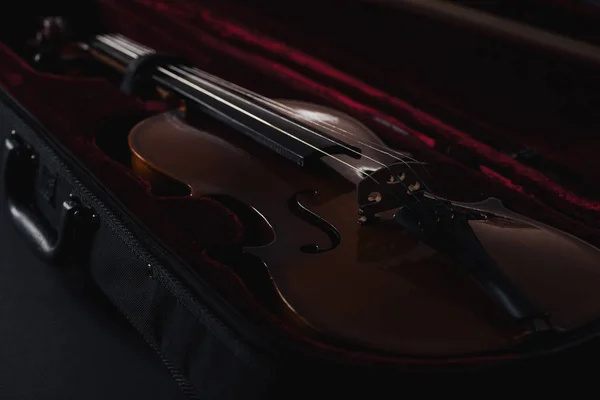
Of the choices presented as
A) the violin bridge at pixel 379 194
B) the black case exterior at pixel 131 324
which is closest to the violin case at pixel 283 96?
the black case exterior at pixel 131 324

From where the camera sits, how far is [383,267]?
74 centimetres

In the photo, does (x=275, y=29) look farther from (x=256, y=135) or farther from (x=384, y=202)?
(x=384, y=202)

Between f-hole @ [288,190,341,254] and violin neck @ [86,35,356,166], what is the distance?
0.17 ft

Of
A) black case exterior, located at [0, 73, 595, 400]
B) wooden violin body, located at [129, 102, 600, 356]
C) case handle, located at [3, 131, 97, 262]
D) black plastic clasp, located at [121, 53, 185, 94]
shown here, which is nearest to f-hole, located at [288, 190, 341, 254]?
wooden violin body, located at [129, 102, 600, 356]

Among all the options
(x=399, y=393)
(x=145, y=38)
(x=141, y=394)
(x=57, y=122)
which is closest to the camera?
(x=399, y=393)

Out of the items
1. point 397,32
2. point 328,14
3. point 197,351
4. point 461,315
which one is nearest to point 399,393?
point 461,315

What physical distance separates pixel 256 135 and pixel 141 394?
42 centimetres

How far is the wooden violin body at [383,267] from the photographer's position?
654 mm

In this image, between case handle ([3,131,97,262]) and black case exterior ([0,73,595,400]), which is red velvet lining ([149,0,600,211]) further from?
case handle ([3,131,97,262])

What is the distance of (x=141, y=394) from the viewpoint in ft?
3.05

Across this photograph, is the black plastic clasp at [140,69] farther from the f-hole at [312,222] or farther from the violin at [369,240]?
the f-hole at [312,222]

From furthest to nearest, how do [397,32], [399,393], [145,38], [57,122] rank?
1. [145,38]
2. [397,32]
3. [57,122]
4. [399,393]

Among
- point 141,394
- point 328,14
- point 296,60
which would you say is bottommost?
point 141,394

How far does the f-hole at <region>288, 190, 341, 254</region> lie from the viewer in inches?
31.2
